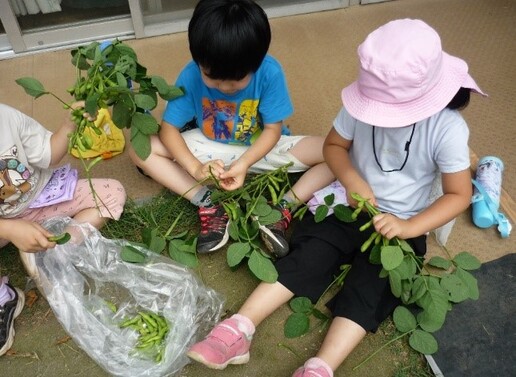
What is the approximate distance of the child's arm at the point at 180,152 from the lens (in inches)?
47.4

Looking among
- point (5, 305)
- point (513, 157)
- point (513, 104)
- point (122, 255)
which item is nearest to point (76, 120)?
point (122, 255)

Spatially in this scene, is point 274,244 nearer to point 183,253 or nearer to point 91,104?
point 183,253

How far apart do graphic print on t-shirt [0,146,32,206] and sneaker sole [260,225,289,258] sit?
538mm

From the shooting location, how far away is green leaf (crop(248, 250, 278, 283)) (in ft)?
3.48

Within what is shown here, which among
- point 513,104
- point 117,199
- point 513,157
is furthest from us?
point 513,104

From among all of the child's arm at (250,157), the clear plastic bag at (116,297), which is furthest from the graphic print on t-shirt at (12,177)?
the child's arm at (250,157)

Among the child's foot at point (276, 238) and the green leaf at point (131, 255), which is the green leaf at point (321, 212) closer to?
the child's foot at point (276, 238)

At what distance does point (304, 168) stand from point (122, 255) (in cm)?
51

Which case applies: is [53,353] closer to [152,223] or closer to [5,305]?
[5,305]

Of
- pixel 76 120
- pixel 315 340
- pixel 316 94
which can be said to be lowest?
pixel 315 340

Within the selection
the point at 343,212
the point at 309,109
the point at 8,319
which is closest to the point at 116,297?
the point at 8,319

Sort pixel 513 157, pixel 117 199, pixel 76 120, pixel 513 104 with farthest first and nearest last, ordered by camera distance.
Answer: pixel 513 104 → pixel 513 157 → pixel 117 199 → pixel 76 120

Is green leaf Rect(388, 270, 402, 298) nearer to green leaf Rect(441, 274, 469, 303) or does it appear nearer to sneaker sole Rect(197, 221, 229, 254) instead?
green leaf Rect(441, 274, 469, 303)

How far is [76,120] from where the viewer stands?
40.6 inches
